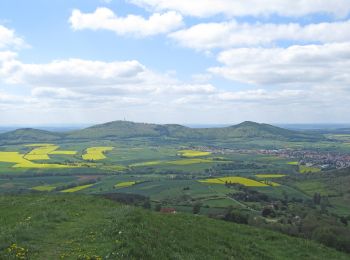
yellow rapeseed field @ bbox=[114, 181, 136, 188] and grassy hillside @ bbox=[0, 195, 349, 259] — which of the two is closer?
grassy hillside @ bbox=[0, 195, 349, 259]

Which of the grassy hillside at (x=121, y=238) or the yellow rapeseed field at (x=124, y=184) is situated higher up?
the grassy hillside at (x=121, y=238)

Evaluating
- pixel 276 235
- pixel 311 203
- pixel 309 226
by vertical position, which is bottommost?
→ pixel 311 203

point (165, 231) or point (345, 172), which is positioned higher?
point (165, 231)

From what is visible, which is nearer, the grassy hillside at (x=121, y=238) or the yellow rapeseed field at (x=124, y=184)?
the grassy hillside at (x=121, y=238)

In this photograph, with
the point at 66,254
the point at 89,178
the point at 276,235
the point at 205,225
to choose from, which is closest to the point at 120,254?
the point at 66,254

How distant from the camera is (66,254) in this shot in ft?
55.6

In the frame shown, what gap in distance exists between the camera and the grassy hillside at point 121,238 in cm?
1758

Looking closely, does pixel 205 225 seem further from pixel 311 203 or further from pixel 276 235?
pixel 311 203

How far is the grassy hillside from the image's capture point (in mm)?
17578

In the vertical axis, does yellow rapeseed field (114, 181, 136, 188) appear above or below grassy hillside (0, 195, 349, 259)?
below

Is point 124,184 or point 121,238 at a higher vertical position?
point 121,238

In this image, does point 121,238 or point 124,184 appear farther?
point 124,184

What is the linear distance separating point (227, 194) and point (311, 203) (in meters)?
24.9

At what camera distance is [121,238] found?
1948cm
